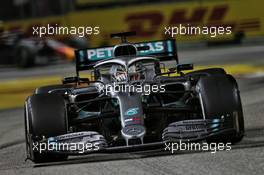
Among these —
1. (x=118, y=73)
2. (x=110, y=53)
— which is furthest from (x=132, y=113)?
(x=110, y=53)

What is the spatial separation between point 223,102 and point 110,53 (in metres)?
2.76

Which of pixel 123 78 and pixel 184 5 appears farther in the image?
pixel 184 5

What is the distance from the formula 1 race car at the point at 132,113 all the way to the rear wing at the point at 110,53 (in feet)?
2.75

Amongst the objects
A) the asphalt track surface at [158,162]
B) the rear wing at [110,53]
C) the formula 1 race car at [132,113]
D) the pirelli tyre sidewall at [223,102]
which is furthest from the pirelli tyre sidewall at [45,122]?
the rear wing at [110,53]

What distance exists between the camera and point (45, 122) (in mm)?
9383

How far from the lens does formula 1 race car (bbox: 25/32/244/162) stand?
923cm

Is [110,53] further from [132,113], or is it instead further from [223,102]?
[223,102]

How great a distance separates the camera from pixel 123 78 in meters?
10.5

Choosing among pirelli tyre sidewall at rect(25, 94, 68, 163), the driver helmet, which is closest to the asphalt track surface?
pirelli tyre sidewall at rect(25, 94, 68, 163)

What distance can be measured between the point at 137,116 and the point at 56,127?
3.01 ft

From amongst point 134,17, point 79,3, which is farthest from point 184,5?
point 79,3

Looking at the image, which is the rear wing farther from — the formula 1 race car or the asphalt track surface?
the asphalt track surface

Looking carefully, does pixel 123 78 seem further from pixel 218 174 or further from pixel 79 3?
pixel 79 3

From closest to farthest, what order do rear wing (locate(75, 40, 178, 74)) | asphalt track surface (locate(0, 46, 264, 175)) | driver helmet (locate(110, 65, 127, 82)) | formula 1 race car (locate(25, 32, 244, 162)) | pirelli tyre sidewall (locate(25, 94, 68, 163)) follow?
asphalt track surface (locate(0, 46, 264, 175)) → formula 1 race car (locate(25, 32, 244, 162)) → pirelli tyre sidewall (locate(25, 94, 68, 163)) → driver helmet (locate(110, 65, 127, 82)) → rear wing (locate(75, 40, 178, 74))
